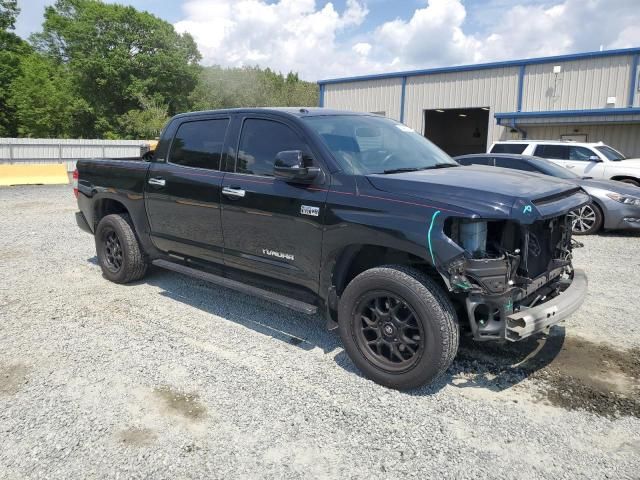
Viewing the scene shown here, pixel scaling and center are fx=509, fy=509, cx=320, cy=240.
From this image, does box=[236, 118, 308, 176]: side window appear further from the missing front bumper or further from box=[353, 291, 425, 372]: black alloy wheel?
the missing front bumper

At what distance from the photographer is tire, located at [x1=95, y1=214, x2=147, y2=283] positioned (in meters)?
5.71

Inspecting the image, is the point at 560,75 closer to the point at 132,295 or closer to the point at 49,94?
the point at 132,295

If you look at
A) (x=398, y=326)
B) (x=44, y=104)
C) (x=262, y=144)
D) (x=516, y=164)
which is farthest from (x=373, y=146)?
(x=44, y=104)

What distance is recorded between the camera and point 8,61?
4722cm

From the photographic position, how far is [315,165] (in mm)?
3904

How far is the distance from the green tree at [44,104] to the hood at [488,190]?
51.2 metres

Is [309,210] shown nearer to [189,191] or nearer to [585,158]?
[189,191]

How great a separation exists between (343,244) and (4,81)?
5435cm

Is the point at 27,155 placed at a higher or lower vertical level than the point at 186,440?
higher

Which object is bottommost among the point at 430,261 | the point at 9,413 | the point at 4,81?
the point at 9,413

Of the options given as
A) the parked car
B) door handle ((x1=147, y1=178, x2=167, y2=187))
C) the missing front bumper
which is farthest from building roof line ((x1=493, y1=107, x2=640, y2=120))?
door handle ((x1=147, y1=178, x2=167, y2=187))

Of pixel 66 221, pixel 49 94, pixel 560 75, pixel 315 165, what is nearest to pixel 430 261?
pixel 315 165

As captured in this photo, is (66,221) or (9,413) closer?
(9,413)

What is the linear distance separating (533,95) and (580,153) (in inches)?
359
